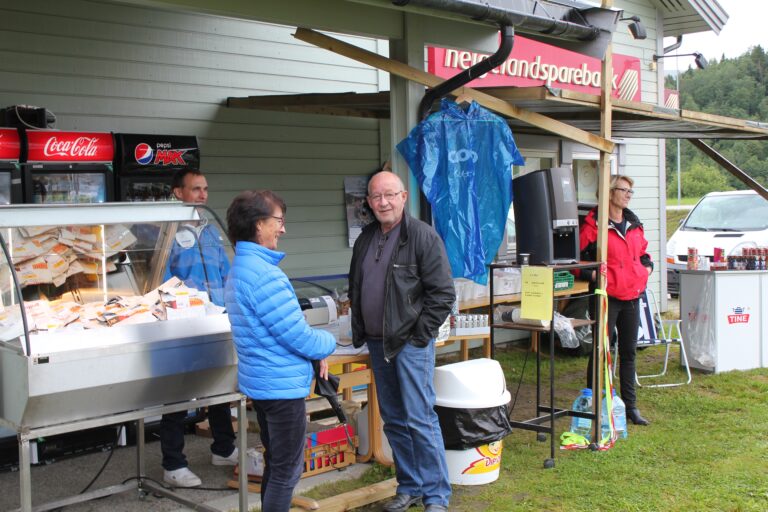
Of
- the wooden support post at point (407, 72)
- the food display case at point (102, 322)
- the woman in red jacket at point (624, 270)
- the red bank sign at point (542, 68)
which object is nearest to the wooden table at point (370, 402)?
the food display case at point (102, 322)

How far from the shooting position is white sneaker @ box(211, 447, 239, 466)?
5.21 meters

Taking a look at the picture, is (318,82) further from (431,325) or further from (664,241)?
(664,241)

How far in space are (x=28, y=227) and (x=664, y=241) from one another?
960cm

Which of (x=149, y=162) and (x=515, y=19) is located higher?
(x=515, y=19)

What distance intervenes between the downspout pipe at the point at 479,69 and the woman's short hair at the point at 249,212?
1688mm

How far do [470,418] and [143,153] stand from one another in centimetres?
283

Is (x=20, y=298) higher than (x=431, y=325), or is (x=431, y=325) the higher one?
(x=20, y=298)

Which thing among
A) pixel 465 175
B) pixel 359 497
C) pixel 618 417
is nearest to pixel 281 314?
pixel 359 497

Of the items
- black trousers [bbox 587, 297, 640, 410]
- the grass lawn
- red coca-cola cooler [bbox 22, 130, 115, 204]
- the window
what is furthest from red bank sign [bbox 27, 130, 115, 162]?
the window

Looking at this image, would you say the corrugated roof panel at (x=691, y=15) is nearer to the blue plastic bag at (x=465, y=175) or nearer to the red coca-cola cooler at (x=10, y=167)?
the blue plastic bag at (x=465, y=175)

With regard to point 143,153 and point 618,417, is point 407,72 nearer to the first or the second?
point 143,153

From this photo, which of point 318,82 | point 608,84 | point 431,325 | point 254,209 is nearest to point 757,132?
point 608,84

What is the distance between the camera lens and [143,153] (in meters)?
5.65

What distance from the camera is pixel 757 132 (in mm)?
7250
